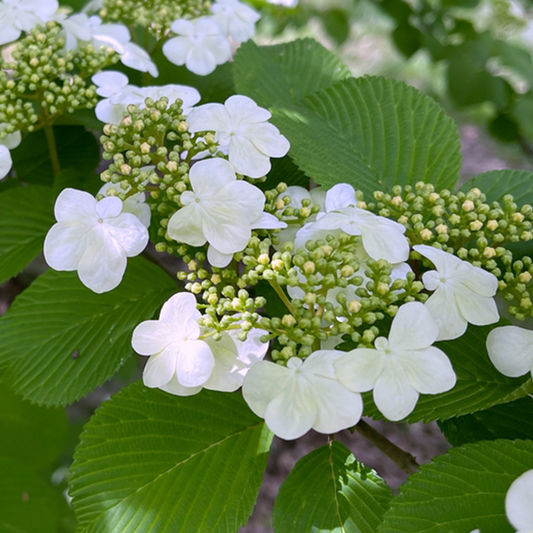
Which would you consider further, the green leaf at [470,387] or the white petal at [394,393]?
the green leaf at [470,387]

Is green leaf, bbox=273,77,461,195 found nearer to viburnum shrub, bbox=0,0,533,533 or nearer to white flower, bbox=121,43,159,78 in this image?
viburnum shrub, bbox=0,0,533,533

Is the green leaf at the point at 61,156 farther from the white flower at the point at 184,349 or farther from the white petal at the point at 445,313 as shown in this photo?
the white petal at the point at 445,313

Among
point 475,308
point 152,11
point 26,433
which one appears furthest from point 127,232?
point 26,433

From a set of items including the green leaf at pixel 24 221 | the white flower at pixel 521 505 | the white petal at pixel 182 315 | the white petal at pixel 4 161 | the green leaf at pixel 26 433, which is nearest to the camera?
the white flower at pixel 521 505

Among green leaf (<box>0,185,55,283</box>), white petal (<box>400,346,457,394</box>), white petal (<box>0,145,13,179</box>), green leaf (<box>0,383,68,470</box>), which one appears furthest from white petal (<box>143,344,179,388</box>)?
green leaf (<box>0,383,68,470</box>)

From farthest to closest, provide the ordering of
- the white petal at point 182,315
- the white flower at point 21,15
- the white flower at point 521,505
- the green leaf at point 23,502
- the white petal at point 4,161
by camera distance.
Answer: the green leaf at point 23,502, the white flower at point 21,15, the white petal at point 4,161, the white petal at point 182,315, the white flower at point 521,505

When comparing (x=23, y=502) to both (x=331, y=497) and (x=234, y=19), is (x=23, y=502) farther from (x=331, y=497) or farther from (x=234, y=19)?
(x=234, y=19)

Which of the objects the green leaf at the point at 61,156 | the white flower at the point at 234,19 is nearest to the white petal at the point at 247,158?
the white flower at the point at 234,19
